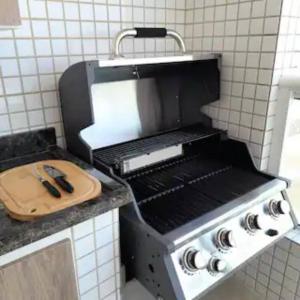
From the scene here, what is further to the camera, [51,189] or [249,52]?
[249,52]

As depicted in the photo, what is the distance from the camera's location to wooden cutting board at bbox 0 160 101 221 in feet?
2.30

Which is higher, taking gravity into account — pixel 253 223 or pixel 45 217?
pixel 45 217

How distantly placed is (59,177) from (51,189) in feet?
0.24

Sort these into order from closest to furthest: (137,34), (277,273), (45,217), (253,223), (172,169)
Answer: (45,217)
(253,223)
(137,34)
(172,169)
(277,273)

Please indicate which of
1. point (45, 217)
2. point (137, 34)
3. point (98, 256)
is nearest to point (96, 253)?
point (98, 256)

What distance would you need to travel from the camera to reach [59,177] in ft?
2.79

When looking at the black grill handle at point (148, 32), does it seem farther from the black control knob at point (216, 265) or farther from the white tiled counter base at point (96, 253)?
the black control knob at point (216, 265)

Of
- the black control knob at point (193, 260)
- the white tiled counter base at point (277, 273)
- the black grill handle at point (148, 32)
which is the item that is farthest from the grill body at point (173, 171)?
the white tiled counter base at point (277, 273)

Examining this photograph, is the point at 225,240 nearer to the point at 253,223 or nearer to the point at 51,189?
the point at 253,223

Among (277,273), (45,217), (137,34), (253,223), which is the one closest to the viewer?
(45,217)

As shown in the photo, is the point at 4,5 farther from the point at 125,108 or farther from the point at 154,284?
the point at 154,284

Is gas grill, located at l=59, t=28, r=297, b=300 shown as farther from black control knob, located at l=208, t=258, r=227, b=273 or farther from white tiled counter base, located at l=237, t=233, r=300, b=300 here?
white tiled counter base, located at l=237, t=233, r=300, b=300

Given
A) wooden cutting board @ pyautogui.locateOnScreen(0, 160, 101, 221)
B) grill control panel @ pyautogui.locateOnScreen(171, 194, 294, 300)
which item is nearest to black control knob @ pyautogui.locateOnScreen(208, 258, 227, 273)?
grill control panel @ pyautogui.locateOnScreen(171, 194, 294, 300)

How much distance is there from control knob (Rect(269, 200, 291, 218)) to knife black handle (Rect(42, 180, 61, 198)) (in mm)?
704
